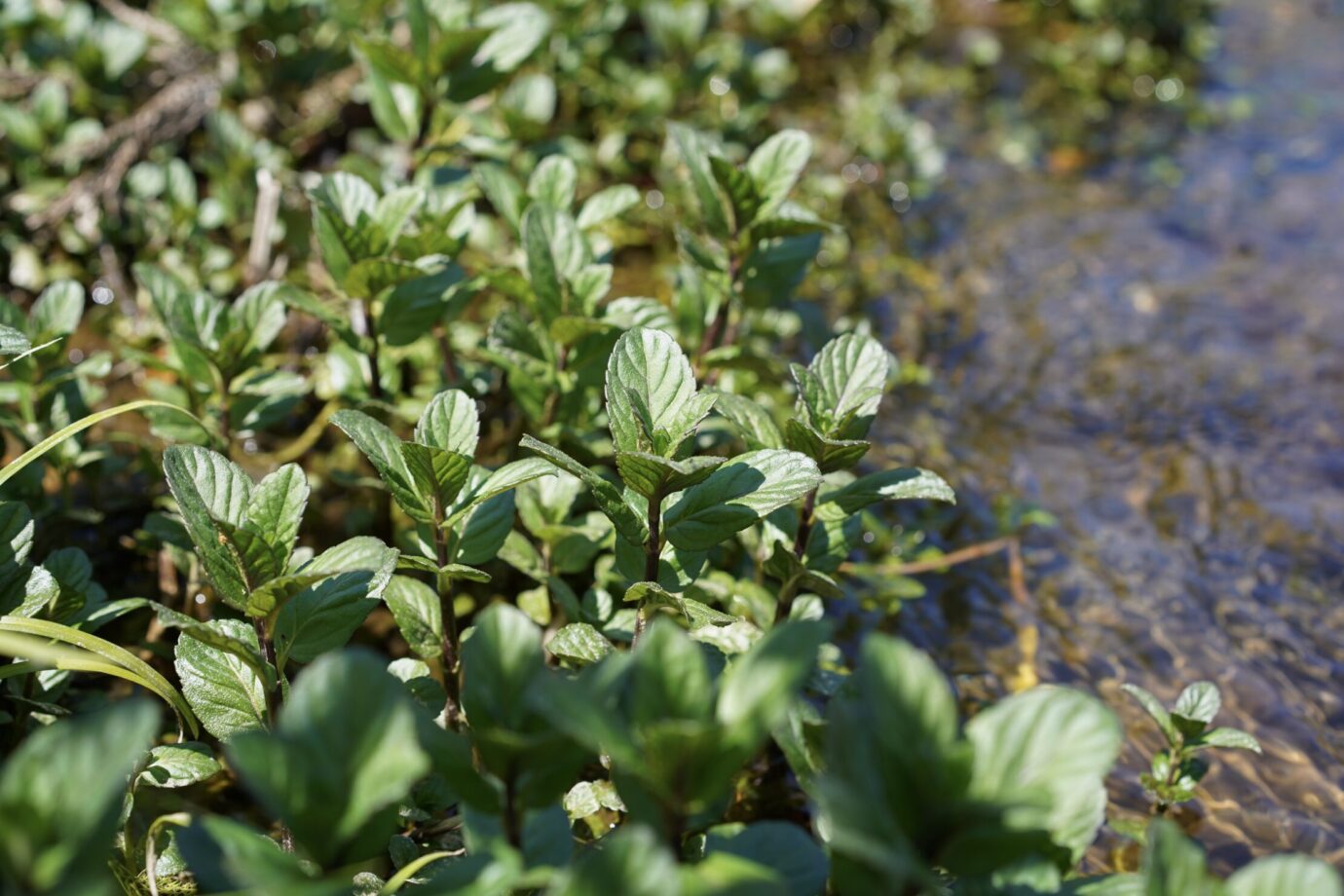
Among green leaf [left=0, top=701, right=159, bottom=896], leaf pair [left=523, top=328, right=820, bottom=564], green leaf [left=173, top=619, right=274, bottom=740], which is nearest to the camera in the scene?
green leaf [left=0, top=701, right=159, bottom=896]

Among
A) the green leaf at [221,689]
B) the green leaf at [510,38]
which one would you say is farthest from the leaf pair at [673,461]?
the green leaf at [510,38]

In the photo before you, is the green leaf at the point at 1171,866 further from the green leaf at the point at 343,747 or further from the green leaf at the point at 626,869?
the green leaf at the point at 343,747

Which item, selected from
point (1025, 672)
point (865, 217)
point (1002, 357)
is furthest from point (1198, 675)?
point (865, 217)

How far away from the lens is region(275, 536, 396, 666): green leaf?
1.78m

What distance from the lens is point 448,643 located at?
6.92 feet

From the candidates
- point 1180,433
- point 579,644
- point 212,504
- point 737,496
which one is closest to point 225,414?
point 212,504

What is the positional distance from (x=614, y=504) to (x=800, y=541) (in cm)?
47

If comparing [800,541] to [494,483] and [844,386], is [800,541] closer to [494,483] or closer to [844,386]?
[844,386]

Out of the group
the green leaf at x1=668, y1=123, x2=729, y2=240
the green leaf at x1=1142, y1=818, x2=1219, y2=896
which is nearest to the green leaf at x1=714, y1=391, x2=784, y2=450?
the green leaf at x1=668, y1=123, x2=729, y2=240

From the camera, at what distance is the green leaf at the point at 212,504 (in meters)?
1.72

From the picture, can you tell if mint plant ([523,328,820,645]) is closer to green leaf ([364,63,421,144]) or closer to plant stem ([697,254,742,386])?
plant stem ([697,254,742,386])

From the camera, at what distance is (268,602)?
1.69 m

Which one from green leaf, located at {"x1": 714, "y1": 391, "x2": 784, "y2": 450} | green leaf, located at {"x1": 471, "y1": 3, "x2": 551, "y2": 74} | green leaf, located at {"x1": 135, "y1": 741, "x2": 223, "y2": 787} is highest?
green leaf, located at {"x1": 471, "y1": 3, "x2": 551, "y2": 74}

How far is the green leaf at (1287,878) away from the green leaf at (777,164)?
1.66 meters
